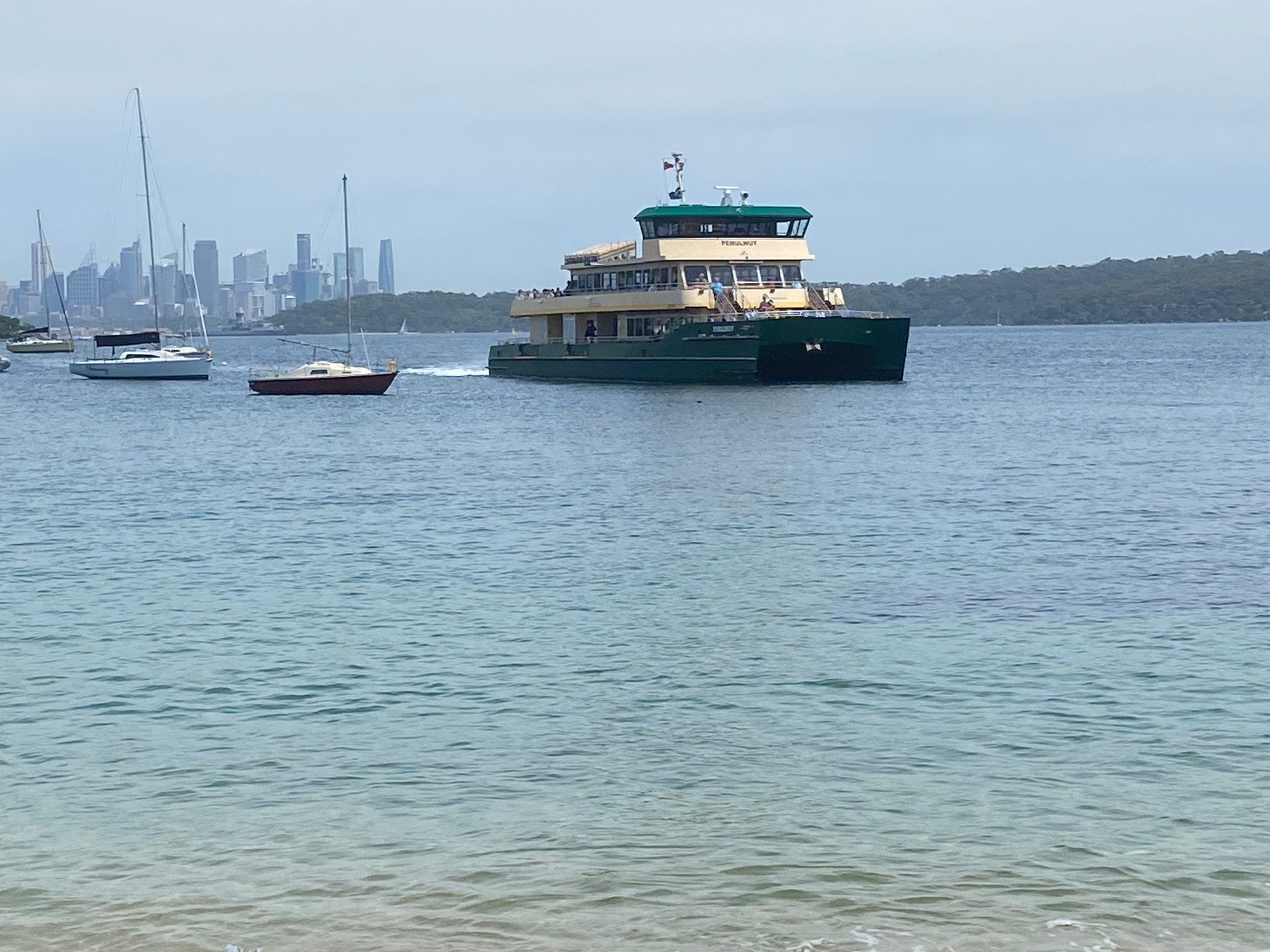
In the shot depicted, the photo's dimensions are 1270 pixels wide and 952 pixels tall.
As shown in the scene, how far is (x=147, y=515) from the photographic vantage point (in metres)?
33.2

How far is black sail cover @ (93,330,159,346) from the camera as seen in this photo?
121125mm

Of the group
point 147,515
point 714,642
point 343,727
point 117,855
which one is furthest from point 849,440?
point 117,855

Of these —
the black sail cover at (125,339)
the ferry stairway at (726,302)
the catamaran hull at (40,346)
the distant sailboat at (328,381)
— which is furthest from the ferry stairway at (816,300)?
the catamaran hull at (40,346)

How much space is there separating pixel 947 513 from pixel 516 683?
16.4 metres

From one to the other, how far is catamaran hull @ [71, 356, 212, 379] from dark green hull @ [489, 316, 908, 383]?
31.6 m

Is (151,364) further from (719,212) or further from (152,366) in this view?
(719,212)

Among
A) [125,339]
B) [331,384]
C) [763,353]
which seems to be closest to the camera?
[763,353]

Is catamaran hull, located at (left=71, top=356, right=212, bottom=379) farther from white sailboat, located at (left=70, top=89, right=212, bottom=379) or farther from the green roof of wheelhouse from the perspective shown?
the green roof of wheelhouse

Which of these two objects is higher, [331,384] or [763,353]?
[763,353]

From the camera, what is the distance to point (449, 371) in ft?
400

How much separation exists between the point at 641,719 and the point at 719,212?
204 feet

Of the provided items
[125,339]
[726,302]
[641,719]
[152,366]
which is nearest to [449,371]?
[125,339]

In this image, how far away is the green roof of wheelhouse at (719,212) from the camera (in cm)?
7538

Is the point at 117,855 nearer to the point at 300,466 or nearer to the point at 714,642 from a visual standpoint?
the point at 714,642
